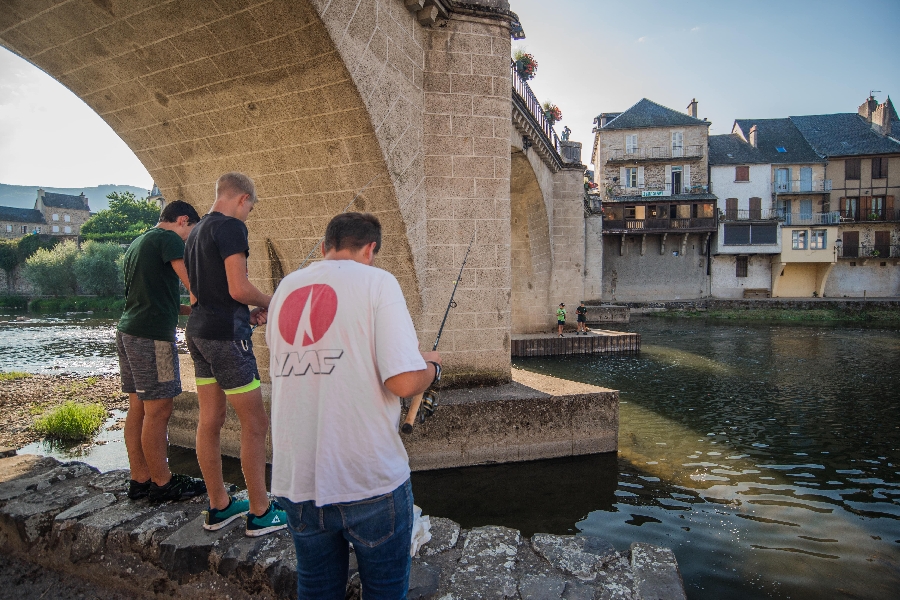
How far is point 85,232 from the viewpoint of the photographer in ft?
177

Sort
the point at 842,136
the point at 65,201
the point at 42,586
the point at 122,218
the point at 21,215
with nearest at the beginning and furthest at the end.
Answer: the point at 42,586, the point at 842,136, the point at 122,218, the point at 21,215, the point at 65,201

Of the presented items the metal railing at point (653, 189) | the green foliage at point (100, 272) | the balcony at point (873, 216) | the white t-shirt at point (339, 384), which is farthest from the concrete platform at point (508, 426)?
the green foliage at point (100, 272)

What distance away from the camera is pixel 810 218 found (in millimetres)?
32969

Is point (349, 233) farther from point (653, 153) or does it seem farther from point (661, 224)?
point (653, 153)

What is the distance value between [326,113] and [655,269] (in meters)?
32.6

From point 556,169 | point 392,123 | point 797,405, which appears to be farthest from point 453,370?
point 556,169

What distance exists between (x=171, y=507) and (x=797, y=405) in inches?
346

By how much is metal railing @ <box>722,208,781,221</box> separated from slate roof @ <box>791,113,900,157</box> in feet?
16.7

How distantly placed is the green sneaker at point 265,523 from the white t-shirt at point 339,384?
1.11 m

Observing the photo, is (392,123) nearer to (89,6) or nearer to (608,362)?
(89,6)

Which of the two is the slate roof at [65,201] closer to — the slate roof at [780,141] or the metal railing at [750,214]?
the metal railing at [750,214]

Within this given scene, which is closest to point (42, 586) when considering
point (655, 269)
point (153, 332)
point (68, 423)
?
point (153, 332)

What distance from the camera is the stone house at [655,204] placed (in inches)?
1293

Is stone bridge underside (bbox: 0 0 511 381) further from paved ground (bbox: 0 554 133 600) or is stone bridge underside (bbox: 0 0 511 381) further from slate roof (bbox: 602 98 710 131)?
slate roof (bbox: 602 98 710 131)
